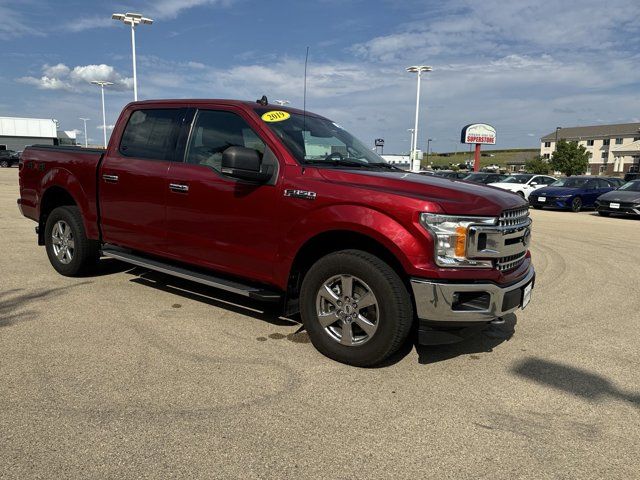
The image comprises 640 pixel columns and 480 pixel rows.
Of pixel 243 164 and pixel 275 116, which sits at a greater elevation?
pixel 275 116

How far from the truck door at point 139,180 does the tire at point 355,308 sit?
1820 millimetres

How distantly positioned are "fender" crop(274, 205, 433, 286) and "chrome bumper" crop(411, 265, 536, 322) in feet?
0.62

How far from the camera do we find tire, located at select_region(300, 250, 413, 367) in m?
3.39

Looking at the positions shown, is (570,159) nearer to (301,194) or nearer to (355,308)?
(301,194)

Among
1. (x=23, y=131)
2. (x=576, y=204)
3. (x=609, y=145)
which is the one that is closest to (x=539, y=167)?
(x=609, y=145)

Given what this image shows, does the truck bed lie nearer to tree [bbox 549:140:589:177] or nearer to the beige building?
tree [bbox 549:140:589:177]

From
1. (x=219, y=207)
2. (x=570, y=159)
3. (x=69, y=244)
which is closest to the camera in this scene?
(x=219, y=207)

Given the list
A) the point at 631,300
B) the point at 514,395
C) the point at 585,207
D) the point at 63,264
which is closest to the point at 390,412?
the point at 514,395

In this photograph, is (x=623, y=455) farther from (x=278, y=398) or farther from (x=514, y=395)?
(x=278, y=398)

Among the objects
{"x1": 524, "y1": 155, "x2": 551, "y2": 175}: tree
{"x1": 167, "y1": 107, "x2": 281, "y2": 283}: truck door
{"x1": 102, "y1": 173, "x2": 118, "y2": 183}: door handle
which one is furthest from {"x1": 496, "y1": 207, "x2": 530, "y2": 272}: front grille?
{"x1": 524, "y1": 155, "x2": 551, "y2": 175}: tree

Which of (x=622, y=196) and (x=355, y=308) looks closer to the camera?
(x=355, y=308)

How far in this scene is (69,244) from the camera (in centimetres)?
580

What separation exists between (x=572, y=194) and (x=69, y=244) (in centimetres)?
1902

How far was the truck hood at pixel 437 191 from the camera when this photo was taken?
130 inches
